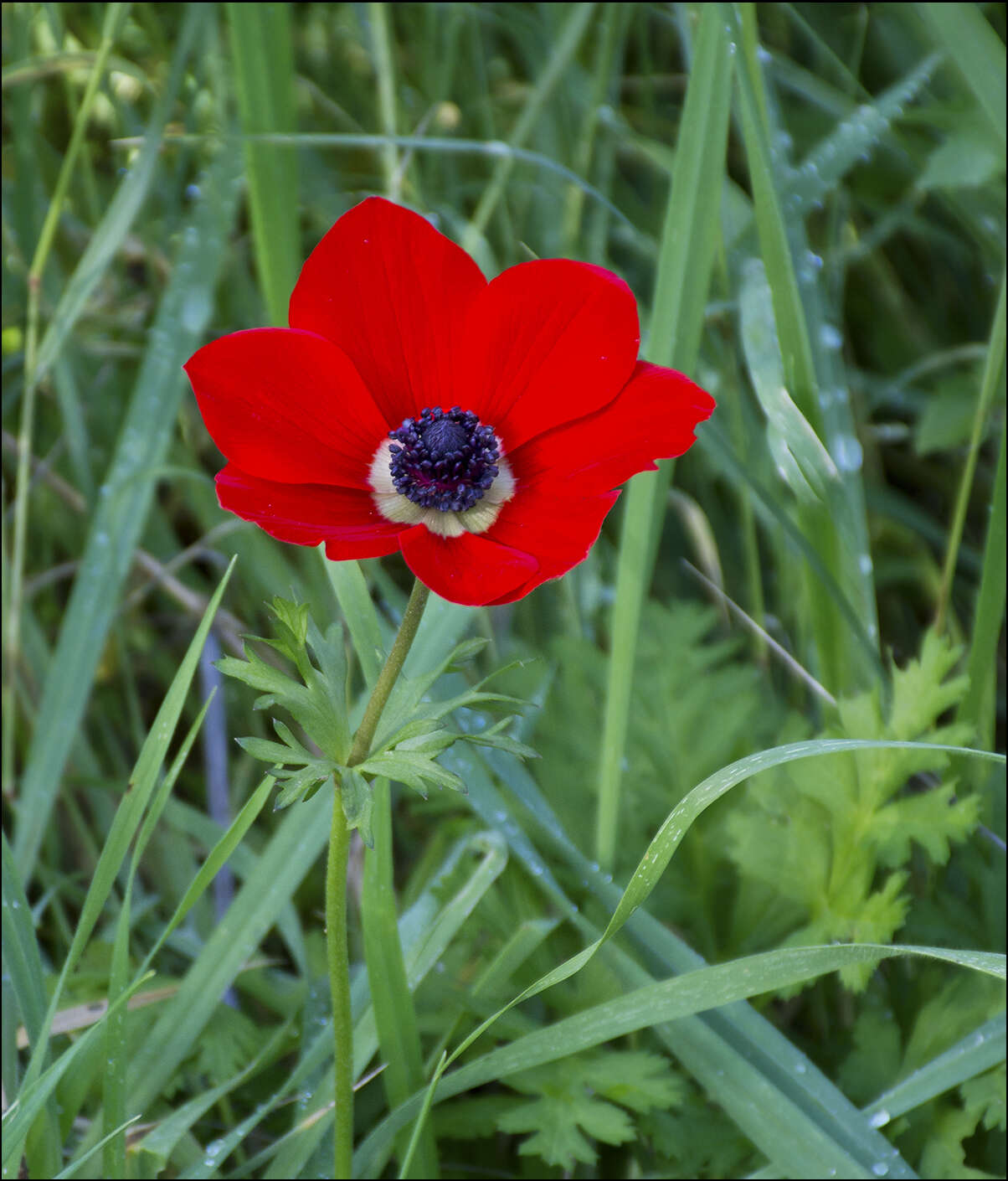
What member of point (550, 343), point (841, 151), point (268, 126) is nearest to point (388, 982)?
point (550, 343)

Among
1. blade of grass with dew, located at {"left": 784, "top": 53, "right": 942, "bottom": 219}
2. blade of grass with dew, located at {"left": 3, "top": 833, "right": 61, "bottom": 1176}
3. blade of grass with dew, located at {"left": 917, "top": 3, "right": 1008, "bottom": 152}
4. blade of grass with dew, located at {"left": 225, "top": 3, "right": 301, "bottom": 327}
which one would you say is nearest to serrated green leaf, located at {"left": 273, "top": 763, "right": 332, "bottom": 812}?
blade of grass with dew, located at {"left": 3, "top": 833, "right": 61, "bottom": 1176}

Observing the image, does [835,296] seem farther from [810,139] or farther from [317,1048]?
[317,1048]

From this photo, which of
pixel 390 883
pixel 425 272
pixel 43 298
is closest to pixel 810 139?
pixel 43 298

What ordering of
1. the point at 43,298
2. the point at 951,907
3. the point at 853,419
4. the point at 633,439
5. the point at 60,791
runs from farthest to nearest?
the point at 853,419
the point at 43,298
the point at 60,791
the point at 951,907
the point at 633,439

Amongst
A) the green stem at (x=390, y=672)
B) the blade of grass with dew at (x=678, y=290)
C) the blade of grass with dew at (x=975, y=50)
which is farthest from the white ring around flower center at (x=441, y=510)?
the blade of grass with dew at (x=975, y=50)

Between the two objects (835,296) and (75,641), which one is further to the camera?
(835,296)

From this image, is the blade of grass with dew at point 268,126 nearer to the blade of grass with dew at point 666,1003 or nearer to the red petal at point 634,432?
the red petal at point 634,432

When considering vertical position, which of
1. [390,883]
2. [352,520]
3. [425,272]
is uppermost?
[425,272]
